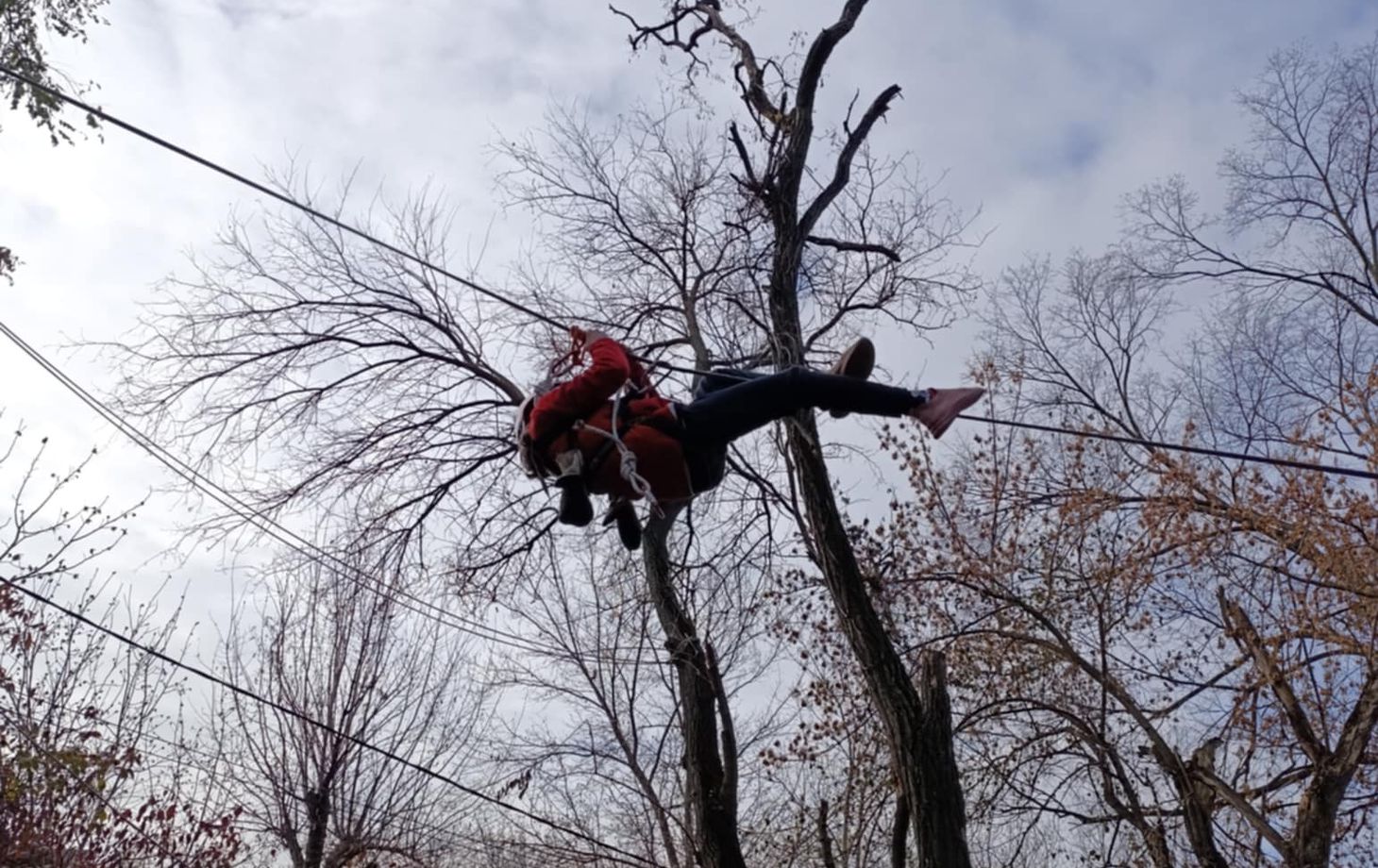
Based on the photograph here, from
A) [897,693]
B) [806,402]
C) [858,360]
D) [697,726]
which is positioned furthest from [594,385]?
[697,726]

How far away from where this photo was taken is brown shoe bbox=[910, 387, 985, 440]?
4.50 m

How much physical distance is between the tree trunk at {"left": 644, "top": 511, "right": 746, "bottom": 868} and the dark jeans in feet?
11.0

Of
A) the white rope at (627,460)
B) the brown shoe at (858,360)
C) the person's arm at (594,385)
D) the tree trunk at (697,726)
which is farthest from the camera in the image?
the tree trunk at (697,726)

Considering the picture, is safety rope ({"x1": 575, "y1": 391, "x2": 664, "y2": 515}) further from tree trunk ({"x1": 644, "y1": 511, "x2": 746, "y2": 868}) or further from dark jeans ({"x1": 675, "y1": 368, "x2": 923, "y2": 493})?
tree trunk ({"x1": 644, "y1": 511, "x2": 746, "y2": 868})

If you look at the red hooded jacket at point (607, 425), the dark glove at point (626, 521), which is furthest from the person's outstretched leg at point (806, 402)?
the dark glove at point (626, 521)

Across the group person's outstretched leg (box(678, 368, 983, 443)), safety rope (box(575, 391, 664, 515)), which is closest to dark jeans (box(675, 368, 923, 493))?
person's outstretched leg (box(678, 368, 983, 443))

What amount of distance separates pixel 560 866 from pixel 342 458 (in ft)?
23.0

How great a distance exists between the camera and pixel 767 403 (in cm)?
462

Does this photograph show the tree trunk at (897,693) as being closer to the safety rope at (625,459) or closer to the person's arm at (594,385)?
the safety rope at (625,459)

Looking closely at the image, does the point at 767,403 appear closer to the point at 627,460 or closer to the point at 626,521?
the point at 627,460

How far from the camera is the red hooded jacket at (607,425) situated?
4.45 m

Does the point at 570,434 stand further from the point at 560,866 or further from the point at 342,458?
the point at 560,866

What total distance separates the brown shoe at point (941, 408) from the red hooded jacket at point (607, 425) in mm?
1008

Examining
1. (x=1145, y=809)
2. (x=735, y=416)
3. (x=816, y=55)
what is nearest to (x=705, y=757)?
(x=1145, y=809)
